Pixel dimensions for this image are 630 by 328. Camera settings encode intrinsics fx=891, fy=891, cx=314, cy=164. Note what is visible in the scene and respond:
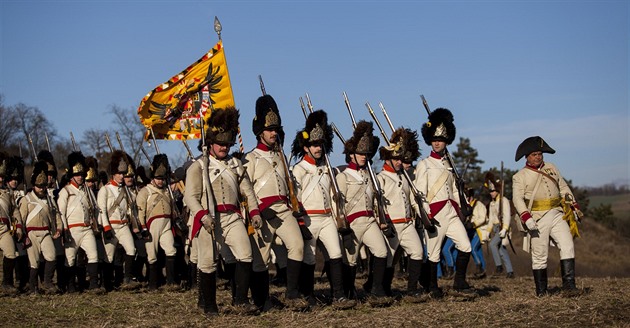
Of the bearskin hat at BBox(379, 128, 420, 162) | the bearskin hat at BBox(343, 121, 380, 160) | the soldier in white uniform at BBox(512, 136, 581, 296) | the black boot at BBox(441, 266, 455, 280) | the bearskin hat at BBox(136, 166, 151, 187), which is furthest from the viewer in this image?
the black boot at BBox(441, 266, 455, 280)

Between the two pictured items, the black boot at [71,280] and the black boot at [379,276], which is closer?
the black boot at [379,276]

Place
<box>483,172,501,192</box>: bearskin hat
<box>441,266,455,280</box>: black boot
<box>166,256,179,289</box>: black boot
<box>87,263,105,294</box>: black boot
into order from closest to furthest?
<box>87,263,105,294</box>: black boot < <box>166,256,179,289</box>: black boot < <box>441,266,455,280</box>: black boot < <box>483,172,501,192</box>: bearskin hat

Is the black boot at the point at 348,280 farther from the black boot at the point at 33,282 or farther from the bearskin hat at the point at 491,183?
the bearskin hat at the point at 491,183

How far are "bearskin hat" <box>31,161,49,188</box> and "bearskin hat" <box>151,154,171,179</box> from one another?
184 centimetres

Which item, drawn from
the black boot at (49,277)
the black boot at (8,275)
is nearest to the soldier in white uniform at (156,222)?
the black boot at (49,277)

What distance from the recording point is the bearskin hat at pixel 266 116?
1152 cm

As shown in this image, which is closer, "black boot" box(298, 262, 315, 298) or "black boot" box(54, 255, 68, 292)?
"black boot" box(298, 262, 315, 298)

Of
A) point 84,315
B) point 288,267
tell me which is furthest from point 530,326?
point 84,315

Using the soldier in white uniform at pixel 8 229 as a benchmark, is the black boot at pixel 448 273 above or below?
below

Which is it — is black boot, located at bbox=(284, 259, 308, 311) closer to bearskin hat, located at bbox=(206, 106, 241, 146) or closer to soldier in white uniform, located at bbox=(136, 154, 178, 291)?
bearskin hat, located at bbox=(206, 106, 241, 146)

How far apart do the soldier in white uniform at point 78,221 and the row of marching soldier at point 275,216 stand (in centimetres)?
2

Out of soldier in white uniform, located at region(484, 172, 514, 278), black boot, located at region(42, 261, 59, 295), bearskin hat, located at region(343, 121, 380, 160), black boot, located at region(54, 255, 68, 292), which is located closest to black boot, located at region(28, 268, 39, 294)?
black boot, located at region(42, 261, 59, 295)

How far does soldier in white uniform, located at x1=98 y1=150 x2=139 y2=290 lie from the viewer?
15.4 m

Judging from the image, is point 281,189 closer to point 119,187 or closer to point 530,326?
point 530,326
